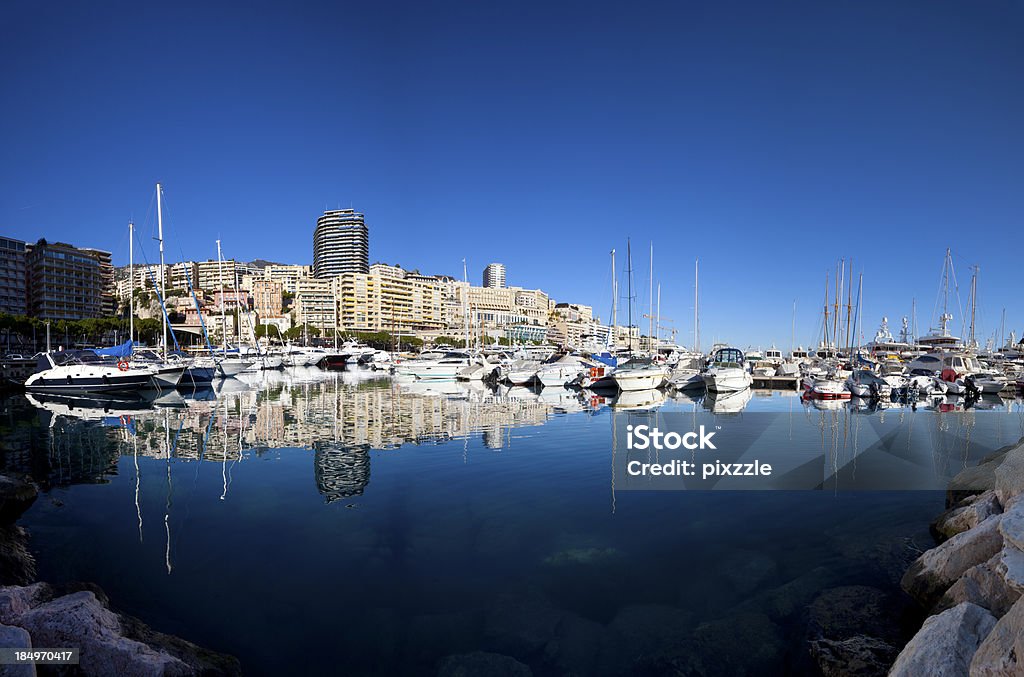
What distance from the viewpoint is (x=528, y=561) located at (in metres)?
8.36

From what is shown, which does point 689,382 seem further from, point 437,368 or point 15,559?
point 15,559

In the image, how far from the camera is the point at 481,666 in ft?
18.5

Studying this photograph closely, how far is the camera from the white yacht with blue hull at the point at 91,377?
34.8m

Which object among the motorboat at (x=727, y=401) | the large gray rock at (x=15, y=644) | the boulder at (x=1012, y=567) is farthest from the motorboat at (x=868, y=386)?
the large gray rock at (x=15, y=644)

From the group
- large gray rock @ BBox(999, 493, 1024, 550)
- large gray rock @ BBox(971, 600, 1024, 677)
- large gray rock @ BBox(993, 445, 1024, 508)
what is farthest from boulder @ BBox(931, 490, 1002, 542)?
large gray rock @ BBox(971, 600, 1024, 677)

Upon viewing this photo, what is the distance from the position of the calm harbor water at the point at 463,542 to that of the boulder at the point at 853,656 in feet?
0.80

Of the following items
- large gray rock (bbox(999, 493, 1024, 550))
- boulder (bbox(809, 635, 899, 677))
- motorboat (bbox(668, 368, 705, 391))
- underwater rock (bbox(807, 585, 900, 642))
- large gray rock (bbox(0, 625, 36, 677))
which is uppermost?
large gray rock (bbox(999, 493, 1024, 550))

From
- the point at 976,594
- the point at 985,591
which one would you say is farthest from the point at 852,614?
the point at 985,591

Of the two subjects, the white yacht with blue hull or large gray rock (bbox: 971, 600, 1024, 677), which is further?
the white yacht with blue hull

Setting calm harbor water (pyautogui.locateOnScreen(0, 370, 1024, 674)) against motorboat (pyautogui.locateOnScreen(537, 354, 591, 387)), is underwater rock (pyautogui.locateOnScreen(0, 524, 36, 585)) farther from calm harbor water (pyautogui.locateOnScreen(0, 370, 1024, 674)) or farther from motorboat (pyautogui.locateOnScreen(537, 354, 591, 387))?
motorboat (pyautogui.locateOnScreen(537, 354, 591, 387))

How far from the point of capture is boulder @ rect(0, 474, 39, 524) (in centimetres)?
1021

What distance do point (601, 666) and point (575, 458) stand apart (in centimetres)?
1024

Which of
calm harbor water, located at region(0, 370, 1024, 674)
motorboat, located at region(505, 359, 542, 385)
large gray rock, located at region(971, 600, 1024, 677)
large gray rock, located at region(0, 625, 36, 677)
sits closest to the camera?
large gray rock, located at region(971, 600, 1024, 677)

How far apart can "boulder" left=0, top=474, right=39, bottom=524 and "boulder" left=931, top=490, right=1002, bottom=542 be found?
15796mm
